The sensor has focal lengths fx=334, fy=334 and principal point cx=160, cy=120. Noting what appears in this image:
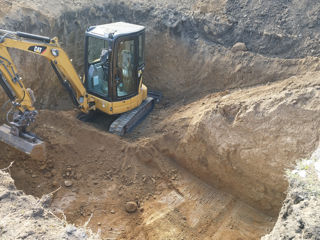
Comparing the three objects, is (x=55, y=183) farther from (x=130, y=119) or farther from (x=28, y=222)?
(x=28, y=222)

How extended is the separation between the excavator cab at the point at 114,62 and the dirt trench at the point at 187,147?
37.5 inches

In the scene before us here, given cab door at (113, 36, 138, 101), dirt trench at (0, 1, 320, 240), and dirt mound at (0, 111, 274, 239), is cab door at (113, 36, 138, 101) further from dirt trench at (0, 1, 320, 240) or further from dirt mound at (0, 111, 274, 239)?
dirt mound at (0, 111, 274, 239)

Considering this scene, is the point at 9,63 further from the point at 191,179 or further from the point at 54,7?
the point at 191,179

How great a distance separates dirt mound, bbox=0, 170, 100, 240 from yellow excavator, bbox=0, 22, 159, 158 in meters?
2.50

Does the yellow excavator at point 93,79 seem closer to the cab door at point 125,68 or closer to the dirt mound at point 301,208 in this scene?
the cab door at point 125,68

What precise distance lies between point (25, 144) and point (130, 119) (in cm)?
275

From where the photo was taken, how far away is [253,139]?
692 centimetres

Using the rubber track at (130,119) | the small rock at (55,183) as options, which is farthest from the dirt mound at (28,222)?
the rubber track at (130,119)

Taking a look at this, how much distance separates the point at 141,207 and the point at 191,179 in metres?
1.43

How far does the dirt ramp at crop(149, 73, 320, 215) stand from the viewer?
21.6ft

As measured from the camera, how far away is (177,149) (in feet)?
25.6

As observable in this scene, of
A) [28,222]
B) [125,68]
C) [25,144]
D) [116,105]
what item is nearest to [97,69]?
[125,68]

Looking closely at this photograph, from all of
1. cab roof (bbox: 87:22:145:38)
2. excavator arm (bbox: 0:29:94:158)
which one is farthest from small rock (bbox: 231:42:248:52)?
excavator arm (bbox: 0:29:94:158)

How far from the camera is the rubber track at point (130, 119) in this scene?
26.9ft
